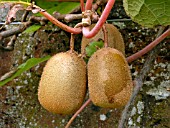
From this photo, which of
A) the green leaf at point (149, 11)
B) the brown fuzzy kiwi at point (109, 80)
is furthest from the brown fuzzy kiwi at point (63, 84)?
the green leaf at point (149, 11)

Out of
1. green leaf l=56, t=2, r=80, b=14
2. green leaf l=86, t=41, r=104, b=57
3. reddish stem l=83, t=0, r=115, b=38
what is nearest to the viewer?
reddish stem l=83, t=0, r=115, b=38

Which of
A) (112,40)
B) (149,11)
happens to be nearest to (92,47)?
(112,40)

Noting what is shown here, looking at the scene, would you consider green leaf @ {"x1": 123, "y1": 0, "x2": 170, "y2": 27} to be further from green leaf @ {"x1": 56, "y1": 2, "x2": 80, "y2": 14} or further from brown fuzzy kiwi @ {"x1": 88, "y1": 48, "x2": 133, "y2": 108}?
green leaf @ {"x1": 56, "y1": 2, "x2": 80, "y2": 14}

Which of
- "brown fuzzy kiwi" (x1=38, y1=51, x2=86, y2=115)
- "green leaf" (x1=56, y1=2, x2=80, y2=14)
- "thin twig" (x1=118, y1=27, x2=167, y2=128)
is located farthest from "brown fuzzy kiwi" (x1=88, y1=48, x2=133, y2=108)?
"green leaf" (x1=56, y1=2, x2=80, y2=14)

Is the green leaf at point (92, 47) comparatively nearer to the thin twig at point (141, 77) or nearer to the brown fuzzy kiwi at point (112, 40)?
the brown fuzzy kiwi at point (112, 40)

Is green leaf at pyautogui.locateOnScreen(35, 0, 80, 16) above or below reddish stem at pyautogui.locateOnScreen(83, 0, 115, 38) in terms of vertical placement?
below

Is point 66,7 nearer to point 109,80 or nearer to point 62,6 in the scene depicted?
point 62,6
